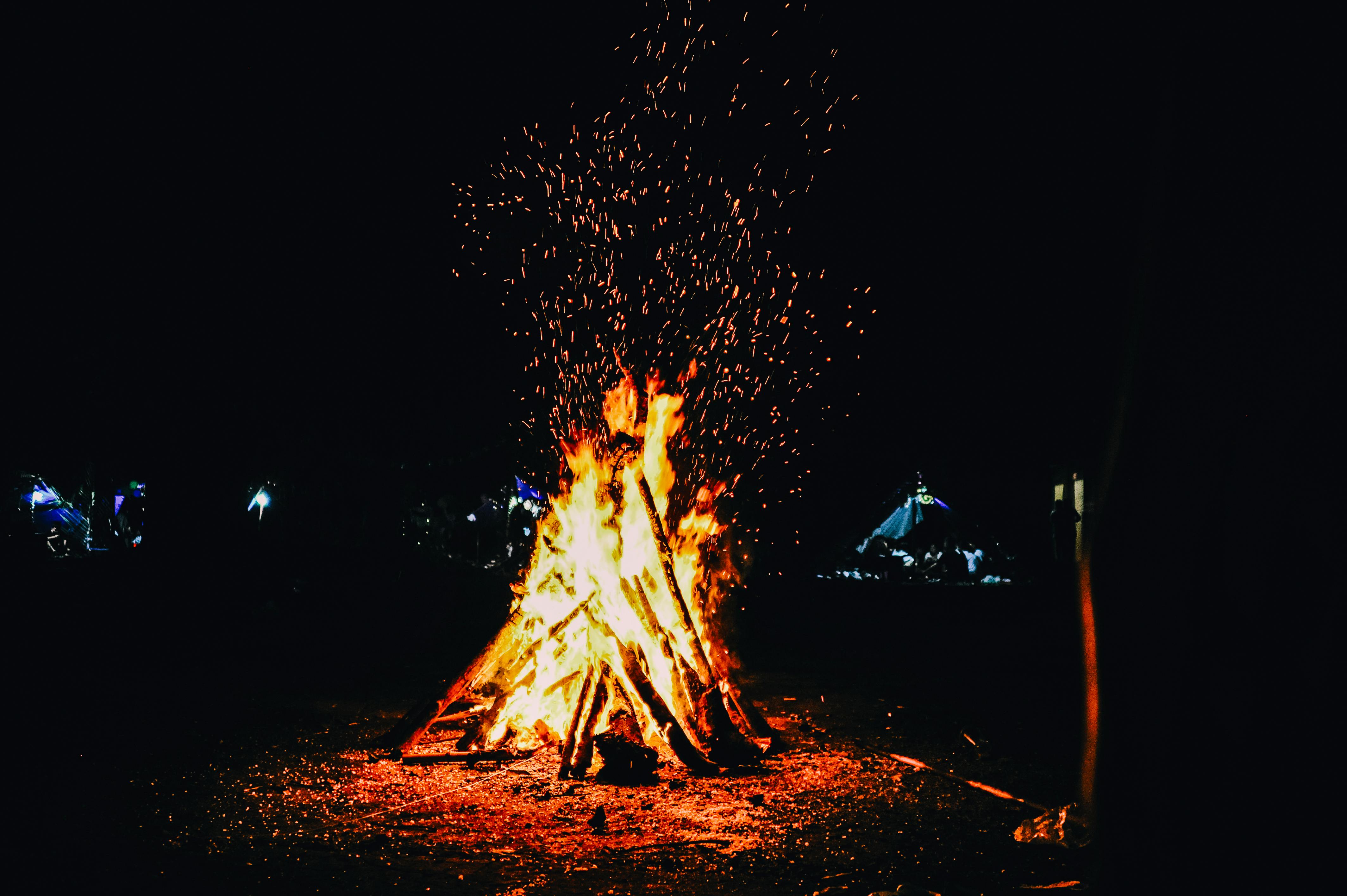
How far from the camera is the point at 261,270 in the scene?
14.4 m

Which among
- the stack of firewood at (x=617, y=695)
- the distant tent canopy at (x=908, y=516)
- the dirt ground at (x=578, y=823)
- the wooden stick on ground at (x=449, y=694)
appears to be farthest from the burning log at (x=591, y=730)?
the distant tent canopy at (x=908, y=516)

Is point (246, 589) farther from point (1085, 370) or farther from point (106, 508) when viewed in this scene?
point (1085, 370)

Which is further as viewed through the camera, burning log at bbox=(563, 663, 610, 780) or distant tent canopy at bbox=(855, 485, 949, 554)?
distant tent canopy at bbox=(855, 485, 949, 554)

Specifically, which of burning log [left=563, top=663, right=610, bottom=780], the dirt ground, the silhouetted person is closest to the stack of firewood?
burning log [left=563, top=663, right=610, bottom=780]

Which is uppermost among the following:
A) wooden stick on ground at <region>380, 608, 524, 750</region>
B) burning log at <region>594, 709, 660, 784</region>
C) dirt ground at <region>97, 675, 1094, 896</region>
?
wooden stick on ground at <region>380, 608, 524, 750</region>

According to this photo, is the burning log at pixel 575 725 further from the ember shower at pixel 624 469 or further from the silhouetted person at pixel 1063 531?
the silhouetted person at pixel 1063 531

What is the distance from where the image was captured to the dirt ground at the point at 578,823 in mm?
4371

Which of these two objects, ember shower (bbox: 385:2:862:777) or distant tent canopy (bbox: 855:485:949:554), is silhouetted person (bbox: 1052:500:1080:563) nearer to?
distant tent canopy (bbox: 855:485:949:554)

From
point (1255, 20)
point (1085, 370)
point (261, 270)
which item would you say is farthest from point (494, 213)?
point (1255, 20)

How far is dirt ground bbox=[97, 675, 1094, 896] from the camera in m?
4.37

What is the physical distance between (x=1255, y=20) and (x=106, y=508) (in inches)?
1053

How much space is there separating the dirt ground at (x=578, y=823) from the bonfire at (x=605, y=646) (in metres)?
0.28

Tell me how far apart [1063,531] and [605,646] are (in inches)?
558

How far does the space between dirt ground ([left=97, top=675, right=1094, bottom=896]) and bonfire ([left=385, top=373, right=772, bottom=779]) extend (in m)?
0.28
